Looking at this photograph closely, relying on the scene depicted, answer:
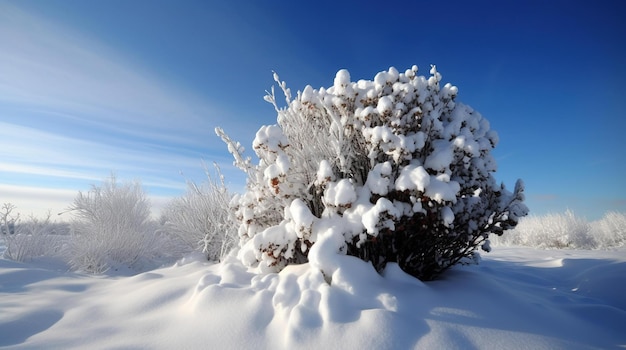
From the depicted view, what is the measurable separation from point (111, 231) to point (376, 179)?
20.5ft

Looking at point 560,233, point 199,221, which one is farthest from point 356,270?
point 560,233

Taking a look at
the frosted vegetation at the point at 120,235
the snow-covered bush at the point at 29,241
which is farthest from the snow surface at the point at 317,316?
the snow-covered bush at the point at 29,241

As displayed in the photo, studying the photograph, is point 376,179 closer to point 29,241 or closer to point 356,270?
point 356,270

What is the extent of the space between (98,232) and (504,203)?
7331 mm

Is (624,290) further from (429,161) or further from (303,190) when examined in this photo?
(303,190)

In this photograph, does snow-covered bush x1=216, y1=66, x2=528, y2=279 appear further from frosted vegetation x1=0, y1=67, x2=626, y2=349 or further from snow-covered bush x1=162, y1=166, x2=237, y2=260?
snow-covered bush x1=162, y1=166, x2=237, y2=260

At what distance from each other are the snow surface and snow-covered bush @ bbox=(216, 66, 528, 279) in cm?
29

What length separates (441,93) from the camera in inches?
139

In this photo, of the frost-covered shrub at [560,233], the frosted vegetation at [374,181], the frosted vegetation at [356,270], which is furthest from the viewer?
the frost-covered shrub at [560,233]

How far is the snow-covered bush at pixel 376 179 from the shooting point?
273 cm

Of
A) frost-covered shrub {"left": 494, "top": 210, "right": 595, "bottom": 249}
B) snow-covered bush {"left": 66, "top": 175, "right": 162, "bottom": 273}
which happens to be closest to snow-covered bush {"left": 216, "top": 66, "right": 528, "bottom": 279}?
snow-covered bush {"left": 66, "top": 175, "right": 162, "bottom": 273}

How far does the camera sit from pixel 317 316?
2.19 meters

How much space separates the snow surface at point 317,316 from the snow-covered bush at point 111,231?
2.95m

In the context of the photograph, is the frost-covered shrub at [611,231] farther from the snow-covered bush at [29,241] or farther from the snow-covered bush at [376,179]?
the snow-covered bush at [29,241]
